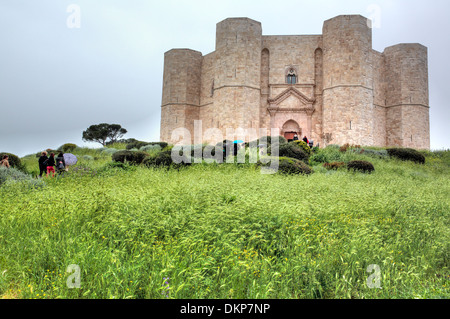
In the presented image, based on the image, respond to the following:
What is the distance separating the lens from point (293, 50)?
25.7 meters

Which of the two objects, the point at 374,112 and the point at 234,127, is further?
the point at 374,112

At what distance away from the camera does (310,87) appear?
25484mm

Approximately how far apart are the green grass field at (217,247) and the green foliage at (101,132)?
1376 inches

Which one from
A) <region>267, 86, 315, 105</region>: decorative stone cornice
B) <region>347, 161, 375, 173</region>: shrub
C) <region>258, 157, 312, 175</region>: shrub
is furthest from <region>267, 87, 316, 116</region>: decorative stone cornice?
<region>258, 157, 312, 175</region>: shrub

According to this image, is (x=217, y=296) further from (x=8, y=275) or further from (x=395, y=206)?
(x=395, y=206)

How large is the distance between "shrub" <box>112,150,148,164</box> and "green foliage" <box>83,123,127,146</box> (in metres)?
26.7

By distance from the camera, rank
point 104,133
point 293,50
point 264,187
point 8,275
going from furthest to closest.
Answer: point 104,133 → point 293,50 → point 264,187 → point 8,275

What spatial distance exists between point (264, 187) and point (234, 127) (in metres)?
17.2

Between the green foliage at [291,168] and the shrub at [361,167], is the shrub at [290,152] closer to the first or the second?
the shrub at [361,167]

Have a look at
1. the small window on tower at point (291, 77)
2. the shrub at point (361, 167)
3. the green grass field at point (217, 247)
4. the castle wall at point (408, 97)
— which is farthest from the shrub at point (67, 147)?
the castle wall at point (408, 97)

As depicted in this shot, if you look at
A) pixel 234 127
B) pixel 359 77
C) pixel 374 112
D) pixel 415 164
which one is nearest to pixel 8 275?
pixel 415 164

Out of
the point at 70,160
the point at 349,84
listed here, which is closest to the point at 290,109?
the point at 349,84
